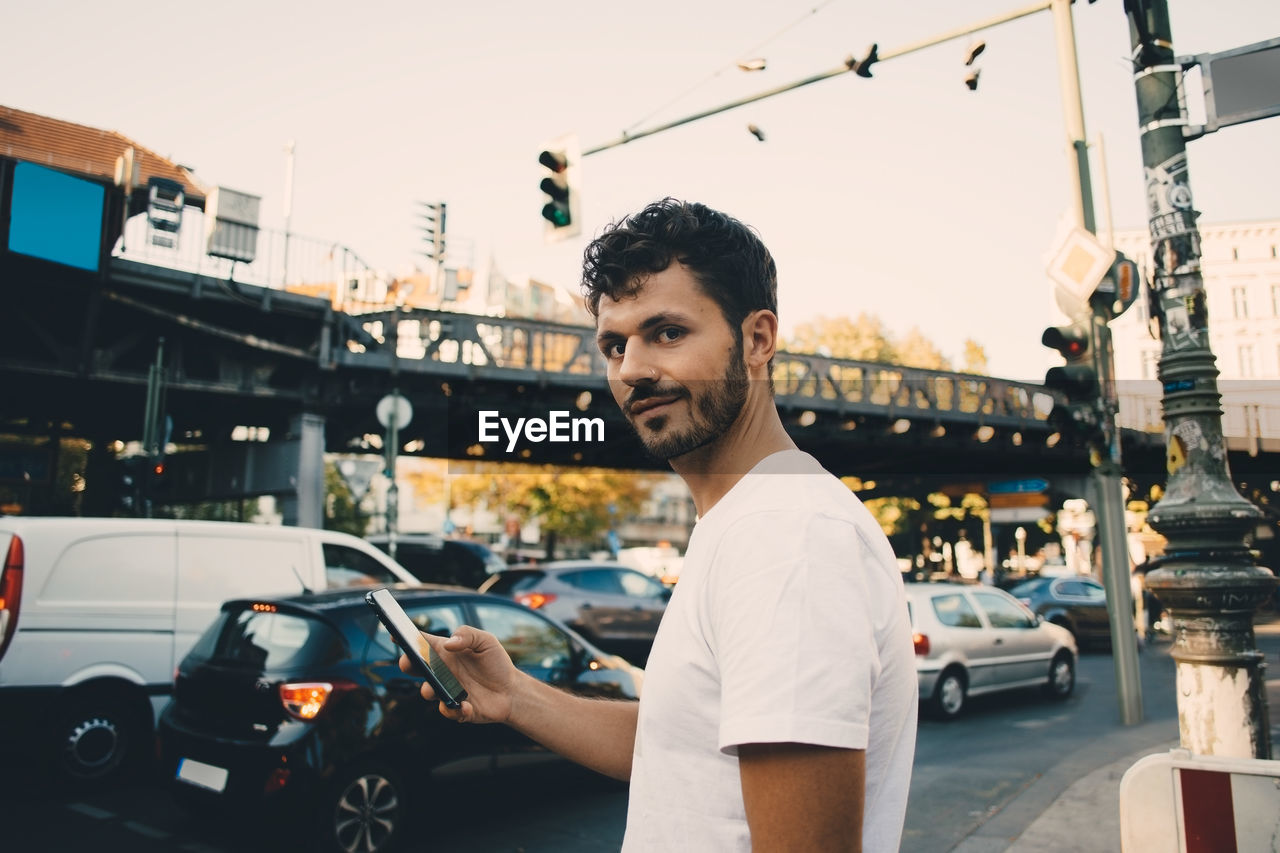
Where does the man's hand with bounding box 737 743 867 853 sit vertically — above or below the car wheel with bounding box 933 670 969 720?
above

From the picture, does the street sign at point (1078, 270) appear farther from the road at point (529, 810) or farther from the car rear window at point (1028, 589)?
the car rear window at point (1028, 589)

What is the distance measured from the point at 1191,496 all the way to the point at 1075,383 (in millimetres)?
3406

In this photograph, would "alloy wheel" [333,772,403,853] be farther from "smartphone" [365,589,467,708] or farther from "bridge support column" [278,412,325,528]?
"bridge support column" [278,412,325,528]

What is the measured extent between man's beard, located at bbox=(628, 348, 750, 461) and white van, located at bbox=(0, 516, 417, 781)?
18.4 feet

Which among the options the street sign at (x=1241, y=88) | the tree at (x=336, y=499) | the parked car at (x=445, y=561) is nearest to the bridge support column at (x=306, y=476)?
the parked car at (x=445, y=561)

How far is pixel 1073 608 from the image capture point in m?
19.9

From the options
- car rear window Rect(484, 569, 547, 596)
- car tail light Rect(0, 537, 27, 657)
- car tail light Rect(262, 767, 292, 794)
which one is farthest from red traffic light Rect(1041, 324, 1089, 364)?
car rear window Rect(484, 569, 547, 596)

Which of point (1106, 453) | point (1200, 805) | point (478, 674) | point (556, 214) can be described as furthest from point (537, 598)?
point (478, 674)

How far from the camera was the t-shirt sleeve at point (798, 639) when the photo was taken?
1.07 meters

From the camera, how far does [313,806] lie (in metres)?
5.19

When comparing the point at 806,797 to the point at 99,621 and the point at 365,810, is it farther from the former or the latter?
the point at 99,621

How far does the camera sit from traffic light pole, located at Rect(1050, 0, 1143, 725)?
8156 mm

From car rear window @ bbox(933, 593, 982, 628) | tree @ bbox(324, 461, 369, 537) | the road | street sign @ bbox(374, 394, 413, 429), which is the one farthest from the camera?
tree @ bbox(324, 461, 369, 537)

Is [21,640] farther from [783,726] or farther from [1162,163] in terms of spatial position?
[1162,163]
